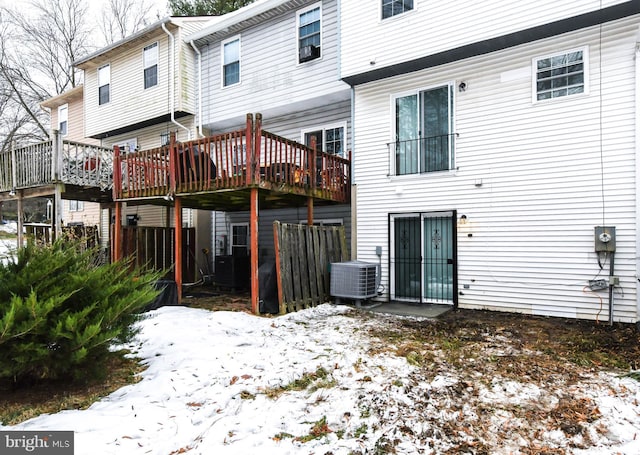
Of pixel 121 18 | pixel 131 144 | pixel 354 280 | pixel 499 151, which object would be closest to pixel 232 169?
pixel 354 280

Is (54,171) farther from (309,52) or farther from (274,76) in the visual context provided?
(309,52)

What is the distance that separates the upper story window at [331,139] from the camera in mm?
10703

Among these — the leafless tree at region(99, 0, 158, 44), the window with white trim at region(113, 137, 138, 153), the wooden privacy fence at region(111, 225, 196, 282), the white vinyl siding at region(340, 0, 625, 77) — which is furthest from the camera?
the leafless tree at region(99, 0, 158, 44)

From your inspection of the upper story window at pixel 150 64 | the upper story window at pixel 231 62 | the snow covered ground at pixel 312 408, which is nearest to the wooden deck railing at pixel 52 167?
the upper story window at pixel 150 64

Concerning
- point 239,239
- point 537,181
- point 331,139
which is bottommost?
point 239,239

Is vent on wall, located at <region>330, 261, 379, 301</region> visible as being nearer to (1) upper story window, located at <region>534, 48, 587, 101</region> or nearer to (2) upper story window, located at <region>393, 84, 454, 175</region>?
(2) upper story window, located at <region>393, 84, 454, 175</region>

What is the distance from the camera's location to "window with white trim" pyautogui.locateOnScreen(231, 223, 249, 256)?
12586 mm

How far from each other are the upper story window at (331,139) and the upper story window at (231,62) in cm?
338

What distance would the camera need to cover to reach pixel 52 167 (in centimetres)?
1036

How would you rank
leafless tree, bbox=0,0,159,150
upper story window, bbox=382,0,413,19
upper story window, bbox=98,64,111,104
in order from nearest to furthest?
upper story window, bbox=382,0,413,19 → upper story window, bbox=98,64,111,104 → leafless tree, bbox=0,0,159,150

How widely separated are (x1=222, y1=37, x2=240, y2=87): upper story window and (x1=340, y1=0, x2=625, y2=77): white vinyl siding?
439cm

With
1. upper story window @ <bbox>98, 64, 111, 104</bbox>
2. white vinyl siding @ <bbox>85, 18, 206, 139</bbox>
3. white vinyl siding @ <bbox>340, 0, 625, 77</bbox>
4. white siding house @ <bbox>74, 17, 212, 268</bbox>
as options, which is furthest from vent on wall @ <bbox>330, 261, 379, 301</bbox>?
upper story window @ <bbox>98, 64, 111, 104</bbox>

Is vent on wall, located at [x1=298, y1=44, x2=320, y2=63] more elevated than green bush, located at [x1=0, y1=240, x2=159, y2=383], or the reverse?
vent on wall, located at [x1=298, y1=44, x2=320, y2=63]

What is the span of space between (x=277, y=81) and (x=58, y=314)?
366 inches
